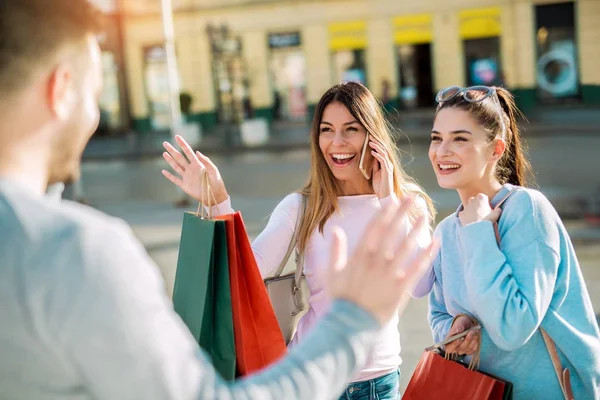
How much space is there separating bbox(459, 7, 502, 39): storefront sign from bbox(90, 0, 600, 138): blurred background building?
1.5 inches

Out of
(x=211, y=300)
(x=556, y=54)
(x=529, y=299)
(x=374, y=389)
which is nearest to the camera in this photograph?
(x=211, y=300)

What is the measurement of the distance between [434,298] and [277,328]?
81cm

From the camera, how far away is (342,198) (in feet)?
9.80

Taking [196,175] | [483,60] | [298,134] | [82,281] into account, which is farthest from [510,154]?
[483,60]

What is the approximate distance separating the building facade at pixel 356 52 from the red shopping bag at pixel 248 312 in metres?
24.8

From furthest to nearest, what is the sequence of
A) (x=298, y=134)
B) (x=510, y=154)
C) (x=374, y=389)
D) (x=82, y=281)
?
1. (x=298, y=134)
2. (x=374, y=389)
3. (x=510, y=154)
4. (x=82, y=281)

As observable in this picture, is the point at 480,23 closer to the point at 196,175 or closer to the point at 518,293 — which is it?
the point at 196,175

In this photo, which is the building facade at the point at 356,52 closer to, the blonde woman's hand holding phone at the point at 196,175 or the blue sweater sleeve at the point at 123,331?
the blonde woman's hand holding phone at the point at 196,175

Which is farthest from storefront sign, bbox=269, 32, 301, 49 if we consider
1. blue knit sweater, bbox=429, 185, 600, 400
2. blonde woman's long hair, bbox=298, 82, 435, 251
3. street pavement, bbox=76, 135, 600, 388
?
blue knit sweater, bbox=429, 185, 600, 400

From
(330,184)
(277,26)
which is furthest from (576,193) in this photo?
(277,26)

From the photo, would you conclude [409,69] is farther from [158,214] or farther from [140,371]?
[140,371]

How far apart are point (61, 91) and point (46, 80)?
3 cm

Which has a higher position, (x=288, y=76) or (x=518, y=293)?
(x=288, y=76)

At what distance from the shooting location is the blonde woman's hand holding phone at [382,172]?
2875mm
